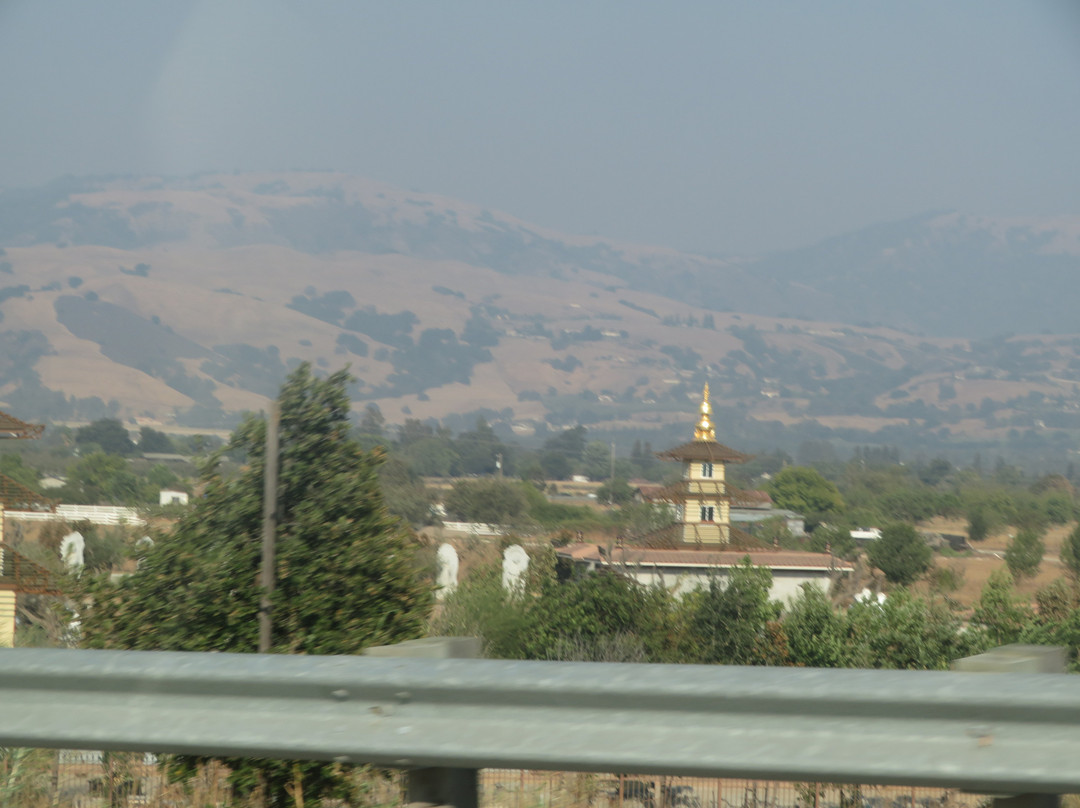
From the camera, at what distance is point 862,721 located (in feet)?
6.86

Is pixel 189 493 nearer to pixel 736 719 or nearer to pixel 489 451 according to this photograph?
pixel 736 719

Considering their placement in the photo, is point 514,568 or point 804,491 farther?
point 804,491

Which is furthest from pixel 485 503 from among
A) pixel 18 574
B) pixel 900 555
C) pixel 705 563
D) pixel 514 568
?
pixel 18 574

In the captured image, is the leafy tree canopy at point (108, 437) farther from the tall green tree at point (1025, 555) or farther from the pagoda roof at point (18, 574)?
the tall green tree at point (1025, 555)

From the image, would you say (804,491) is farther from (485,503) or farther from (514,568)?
(514,568)

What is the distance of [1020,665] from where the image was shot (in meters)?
2.20

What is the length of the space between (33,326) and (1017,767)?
19901 cm

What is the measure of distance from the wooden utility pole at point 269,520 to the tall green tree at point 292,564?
10 centimetres

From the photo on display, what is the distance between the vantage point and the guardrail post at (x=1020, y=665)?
85.1 inches

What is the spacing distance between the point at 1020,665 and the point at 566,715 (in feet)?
3.03

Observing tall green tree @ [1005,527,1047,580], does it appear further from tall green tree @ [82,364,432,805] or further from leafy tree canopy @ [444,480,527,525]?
tall green tree @ [82,364,432,805]

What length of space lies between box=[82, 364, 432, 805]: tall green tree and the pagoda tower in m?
70.3

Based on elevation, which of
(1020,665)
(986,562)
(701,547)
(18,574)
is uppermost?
(986,562)

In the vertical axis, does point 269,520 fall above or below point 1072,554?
below
